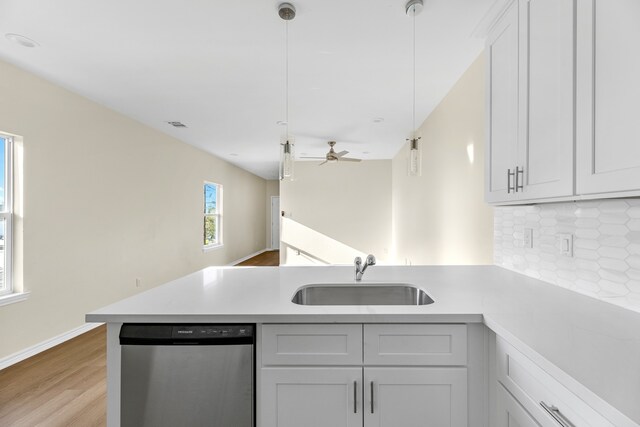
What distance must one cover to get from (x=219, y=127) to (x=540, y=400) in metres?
4.71

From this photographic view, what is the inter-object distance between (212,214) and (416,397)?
6.55 meters

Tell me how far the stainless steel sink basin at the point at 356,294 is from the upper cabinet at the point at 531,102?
0.71m

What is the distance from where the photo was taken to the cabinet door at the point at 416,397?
3.92ft

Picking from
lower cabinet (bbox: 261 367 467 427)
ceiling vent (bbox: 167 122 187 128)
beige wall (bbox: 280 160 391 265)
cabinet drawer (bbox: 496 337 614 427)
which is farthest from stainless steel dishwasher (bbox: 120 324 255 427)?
beige wall (bbox: 280 160 391 265)

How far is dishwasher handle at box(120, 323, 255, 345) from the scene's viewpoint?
1.20m

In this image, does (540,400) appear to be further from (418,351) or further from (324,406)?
(324,406)

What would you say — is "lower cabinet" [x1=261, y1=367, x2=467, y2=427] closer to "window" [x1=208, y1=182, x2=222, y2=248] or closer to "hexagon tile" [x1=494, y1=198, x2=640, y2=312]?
"hexagon tile" [x1=494, y1=198, x2=640, y2=312]

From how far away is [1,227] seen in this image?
2764 mm

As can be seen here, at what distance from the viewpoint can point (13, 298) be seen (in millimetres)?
2697

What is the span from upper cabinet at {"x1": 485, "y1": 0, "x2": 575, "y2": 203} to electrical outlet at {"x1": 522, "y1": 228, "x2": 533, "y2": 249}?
12.5 inches

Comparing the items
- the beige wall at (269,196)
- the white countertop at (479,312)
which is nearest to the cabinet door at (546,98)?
the white countertop at (479,312)

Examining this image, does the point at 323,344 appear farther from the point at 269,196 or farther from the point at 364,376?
the point at 269,196

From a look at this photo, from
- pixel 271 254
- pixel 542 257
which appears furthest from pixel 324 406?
pixel 271 254

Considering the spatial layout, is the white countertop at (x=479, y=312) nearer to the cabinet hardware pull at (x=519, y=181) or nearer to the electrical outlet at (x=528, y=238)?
the electrical outlet at (x=528, y=238)
